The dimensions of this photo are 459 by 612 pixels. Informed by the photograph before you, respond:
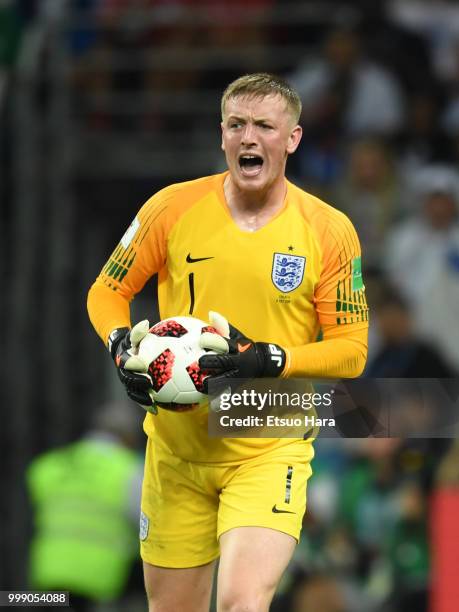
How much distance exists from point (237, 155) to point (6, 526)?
6631mm

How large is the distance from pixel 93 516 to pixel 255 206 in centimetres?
442

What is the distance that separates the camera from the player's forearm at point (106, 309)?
6.02 meters

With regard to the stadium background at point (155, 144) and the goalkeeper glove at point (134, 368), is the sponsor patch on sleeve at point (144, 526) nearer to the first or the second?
the goalkeeper glove at point (134, 368)

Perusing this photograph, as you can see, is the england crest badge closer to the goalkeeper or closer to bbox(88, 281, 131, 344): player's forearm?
the goalkeeper

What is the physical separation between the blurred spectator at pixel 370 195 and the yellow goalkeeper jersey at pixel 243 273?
4.92 meters

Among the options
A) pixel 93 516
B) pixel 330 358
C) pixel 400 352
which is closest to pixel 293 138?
pixel 330 358

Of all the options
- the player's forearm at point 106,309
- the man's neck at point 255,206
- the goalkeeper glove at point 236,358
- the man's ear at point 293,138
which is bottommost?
the goalkeeper glove at point 236,358

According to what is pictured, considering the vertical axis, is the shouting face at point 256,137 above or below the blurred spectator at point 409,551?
above

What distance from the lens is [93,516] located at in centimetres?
988

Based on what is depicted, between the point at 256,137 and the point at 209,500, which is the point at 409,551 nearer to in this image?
the point at 209,500

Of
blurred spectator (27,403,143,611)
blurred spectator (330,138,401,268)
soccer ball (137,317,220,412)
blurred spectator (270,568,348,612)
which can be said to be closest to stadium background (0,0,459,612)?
blurred spectator (330,138,401,268)

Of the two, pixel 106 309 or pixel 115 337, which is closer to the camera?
pixel 115 337

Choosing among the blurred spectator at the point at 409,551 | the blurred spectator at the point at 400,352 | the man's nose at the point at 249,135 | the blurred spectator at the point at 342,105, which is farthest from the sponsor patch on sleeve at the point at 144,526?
the blurred spectator at the point at 342,105

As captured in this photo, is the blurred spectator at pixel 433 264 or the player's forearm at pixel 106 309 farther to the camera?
the blurred spectator at pixel 433 264
